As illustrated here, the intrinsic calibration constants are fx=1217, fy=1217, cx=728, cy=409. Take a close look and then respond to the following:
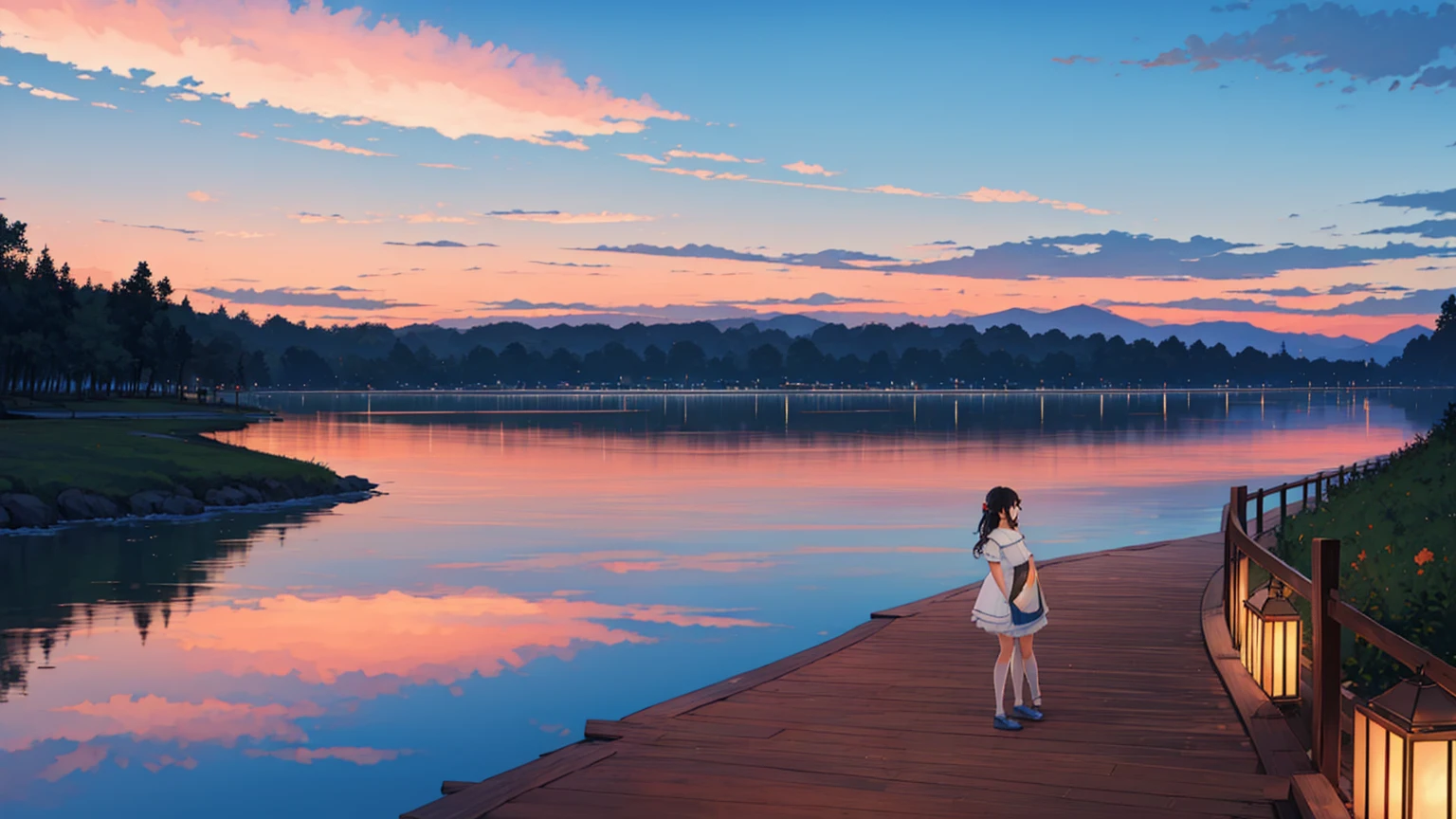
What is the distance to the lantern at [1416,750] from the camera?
658cm

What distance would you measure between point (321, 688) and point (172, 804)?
5129 mm

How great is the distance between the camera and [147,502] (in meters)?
41.4

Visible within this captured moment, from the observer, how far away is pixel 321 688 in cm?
1945

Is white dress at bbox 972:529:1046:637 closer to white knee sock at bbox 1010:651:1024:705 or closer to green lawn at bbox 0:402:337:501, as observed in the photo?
white knee sock at bbox 1010:651:1024:705

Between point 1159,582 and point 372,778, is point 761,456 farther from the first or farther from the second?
point 372,778

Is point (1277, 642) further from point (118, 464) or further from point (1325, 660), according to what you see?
point (118, 464)

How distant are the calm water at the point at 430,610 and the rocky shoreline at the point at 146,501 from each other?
5.67ft

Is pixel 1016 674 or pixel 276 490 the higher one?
pixel 1016 674

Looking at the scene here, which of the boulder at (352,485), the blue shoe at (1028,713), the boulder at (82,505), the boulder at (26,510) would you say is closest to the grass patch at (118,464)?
the boulder at (352,485)

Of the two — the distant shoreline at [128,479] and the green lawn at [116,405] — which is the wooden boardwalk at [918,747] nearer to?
the distant shoreline at [128,479]

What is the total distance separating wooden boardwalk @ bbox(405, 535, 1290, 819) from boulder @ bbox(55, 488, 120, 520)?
32255 millimetres

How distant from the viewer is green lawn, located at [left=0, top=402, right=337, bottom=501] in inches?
1635

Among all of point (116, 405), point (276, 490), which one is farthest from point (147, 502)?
point (116, 405)

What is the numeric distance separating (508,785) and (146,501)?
36.8 meters
